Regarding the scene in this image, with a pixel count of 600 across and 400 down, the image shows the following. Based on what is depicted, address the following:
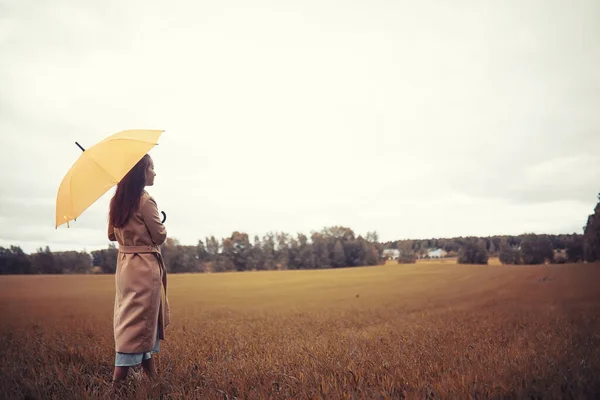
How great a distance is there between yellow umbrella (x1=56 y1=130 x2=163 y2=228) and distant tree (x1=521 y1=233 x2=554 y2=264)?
47.7m

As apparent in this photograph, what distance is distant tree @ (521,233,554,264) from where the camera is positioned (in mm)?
41344

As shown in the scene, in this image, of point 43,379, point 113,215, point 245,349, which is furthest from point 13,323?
point 113,215

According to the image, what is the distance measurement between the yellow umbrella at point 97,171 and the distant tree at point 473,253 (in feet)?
199

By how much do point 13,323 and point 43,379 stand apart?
24.4 feet

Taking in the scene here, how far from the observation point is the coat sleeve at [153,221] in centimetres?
410

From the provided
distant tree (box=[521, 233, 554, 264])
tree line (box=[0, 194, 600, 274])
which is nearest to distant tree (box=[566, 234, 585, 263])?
tree line (box=[0, 194, 600, 274])

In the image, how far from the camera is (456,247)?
59.4 m

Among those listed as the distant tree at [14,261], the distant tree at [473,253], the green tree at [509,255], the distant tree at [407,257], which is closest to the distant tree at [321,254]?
the distant tree at [407,257]

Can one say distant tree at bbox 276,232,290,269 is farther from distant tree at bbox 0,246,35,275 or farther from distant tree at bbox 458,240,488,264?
distant tree at bbox 0,246,35,275

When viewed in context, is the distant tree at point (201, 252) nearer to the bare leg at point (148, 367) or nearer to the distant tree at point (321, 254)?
the distant tree at point (321, 254)

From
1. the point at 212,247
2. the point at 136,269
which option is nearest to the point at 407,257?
the point at 212,247

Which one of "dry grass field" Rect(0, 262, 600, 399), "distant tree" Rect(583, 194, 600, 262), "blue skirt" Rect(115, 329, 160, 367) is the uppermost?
"distant tree" Rect(583, 194, 600, 262)

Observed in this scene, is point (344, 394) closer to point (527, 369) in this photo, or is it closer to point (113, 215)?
point (527, 369)

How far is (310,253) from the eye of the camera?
68.2 metres
